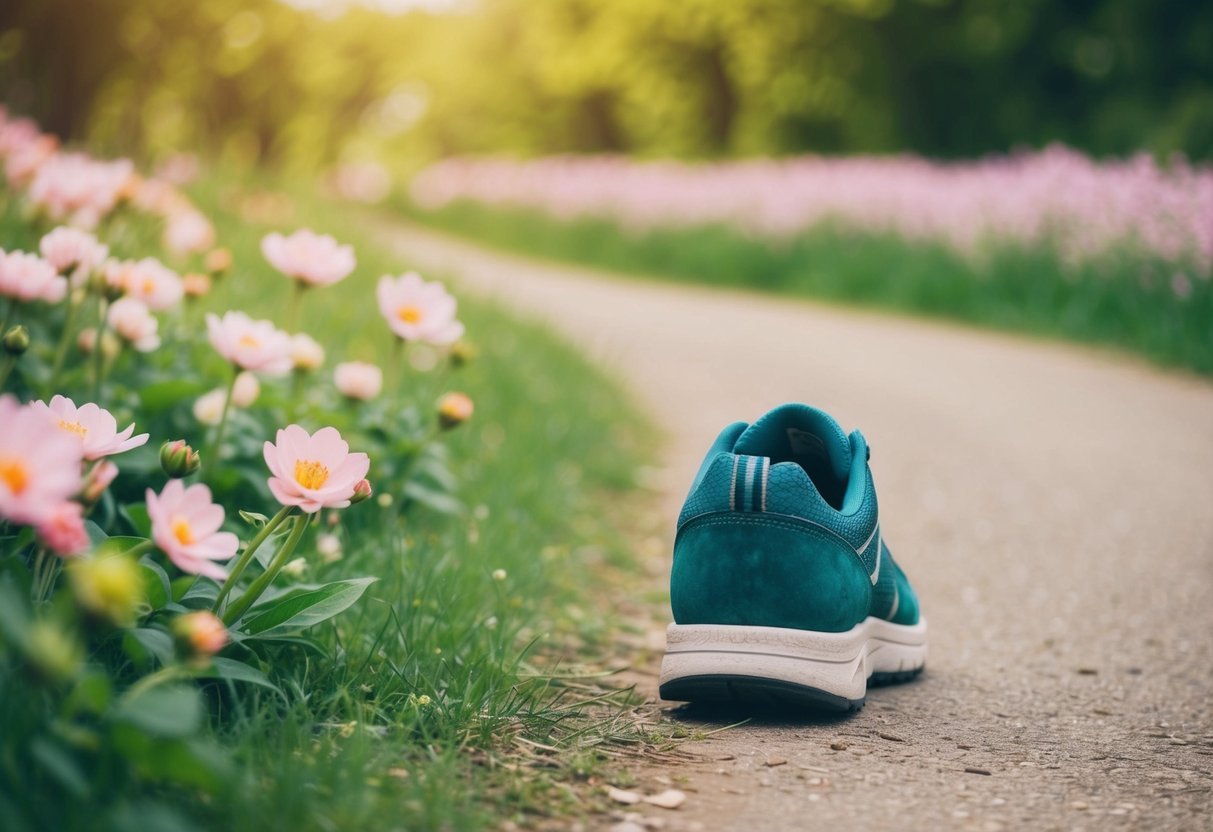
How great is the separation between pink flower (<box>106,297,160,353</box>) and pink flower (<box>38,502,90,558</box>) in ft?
3.25

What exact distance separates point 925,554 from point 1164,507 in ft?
3.23

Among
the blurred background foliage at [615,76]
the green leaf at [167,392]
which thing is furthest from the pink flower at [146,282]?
the blurred background foliage at [615,76]

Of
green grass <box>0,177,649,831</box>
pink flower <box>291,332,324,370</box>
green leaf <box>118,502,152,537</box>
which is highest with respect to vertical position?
pink flower <box>291,332,324,370</box>

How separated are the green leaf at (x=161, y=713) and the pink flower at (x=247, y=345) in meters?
0.74

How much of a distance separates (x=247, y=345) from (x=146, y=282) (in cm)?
45

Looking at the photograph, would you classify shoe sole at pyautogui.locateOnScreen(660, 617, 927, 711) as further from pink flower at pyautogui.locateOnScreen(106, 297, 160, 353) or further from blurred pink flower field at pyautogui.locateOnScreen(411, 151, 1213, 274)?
blurred pink flower field at pyautogui.locateOnScreen(411, 151, 1213, 274)

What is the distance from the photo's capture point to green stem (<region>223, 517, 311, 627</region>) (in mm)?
1466

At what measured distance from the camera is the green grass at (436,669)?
4.17 ft

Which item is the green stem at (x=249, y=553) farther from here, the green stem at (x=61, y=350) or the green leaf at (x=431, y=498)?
the green leaf at (x=431, y=498)

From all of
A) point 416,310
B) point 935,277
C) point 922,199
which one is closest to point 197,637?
point 416,310

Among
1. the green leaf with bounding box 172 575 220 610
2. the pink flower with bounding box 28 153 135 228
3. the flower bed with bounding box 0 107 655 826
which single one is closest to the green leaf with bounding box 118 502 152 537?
the flower bed with bounding box 0 107 655 826

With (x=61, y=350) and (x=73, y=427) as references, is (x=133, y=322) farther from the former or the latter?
(x=73, y=427)

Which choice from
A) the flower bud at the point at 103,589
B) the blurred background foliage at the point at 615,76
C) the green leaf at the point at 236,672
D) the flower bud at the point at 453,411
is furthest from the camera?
the blurred background foliage at the point at 615,76

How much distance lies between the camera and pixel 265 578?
150cm
